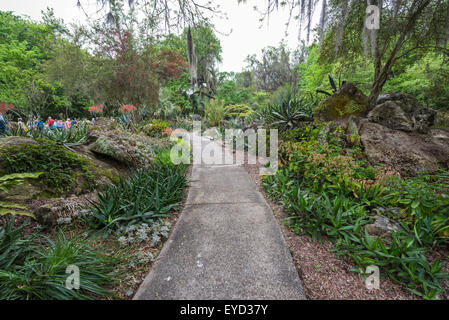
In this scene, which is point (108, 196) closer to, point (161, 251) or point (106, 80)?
point (161, 251)

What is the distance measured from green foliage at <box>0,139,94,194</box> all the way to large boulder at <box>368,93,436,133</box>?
19.6ft

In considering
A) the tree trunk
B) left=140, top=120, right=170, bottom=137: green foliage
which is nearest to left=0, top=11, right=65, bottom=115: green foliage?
left=140, top=120, right=170, bottom=137: green foliage

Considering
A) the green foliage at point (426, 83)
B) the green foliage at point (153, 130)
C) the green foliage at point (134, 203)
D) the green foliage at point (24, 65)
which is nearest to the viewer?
the green foliage at point (134, 203)

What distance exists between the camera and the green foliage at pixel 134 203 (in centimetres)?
207

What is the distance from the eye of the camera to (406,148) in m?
3.03

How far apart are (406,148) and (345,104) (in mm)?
1668

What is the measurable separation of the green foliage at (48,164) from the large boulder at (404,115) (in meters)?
5.97

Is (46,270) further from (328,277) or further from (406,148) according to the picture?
(406,148)

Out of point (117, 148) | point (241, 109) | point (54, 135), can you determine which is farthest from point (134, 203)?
point (241, 109)

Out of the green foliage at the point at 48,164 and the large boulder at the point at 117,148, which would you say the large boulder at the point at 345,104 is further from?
the green foliage at the point at 48,164

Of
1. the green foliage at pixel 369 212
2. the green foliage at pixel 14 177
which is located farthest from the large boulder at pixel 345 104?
the green foliage at pixel 14 177
